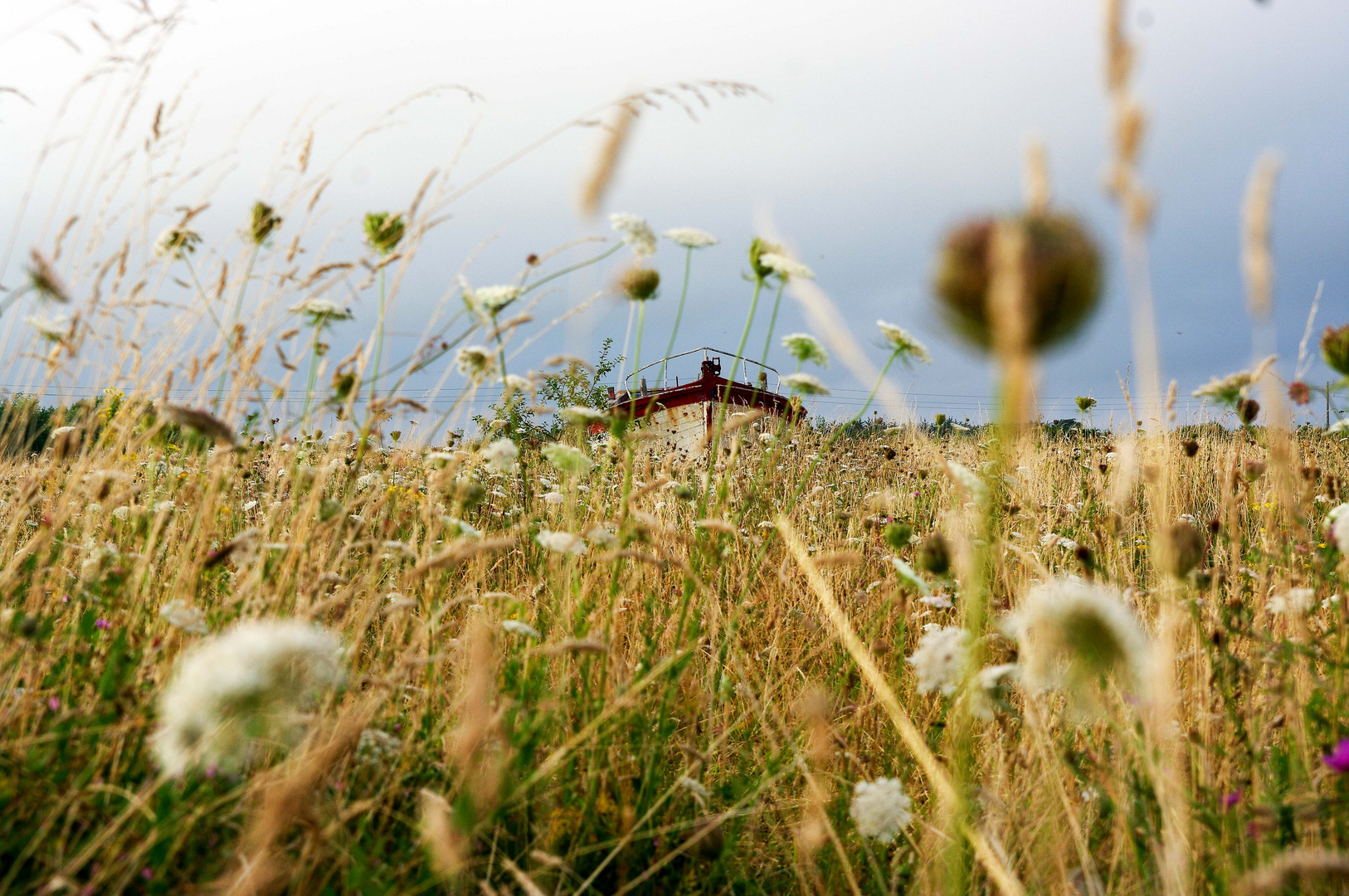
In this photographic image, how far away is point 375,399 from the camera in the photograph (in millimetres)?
1950

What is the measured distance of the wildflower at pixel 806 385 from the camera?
220cm

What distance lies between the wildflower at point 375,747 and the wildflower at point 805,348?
1459mm

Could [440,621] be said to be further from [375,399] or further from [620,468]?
[620,468]

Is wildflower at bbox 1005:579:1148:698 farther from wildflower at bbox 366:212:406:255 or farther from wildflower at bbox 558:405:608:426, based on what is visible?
wildflower at bbox 366:212:406:255

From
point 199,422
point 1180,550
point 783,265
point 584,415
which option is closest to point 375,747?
point 199,422

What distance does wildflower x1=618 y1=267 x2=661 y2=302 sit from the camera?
2.05m

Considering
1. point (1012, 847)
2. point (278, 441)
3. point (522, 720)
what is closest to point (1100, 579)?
point (1012, 847)

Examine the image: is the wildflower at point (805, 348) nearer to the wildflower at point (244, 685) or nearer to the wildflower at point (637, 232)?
the wildflower at point (637, 232)

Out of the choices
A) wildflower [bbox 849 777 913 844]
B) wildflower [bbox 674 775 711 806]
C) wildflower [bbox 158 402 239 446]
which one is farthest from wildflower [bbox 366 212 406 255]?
wildflower [bbox 849 777 913 844]

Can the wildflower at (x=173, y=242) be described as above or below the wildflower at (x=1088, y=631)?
above

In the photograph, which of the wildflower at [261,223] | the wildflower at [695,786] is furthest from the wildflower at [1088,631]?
the wildflower at [261,223]

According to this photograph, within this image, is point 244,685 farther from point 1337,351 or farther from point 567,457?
point 1337,351

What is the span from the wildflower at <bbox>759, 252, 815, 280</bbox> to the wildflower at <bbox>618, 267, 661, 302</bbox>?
288 millimetres

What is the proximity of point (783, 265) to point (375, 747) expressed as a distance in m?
1.36
